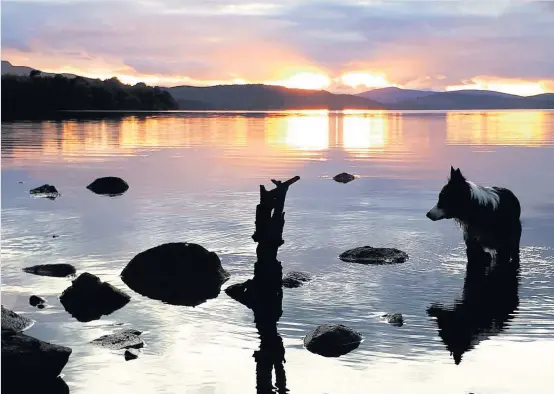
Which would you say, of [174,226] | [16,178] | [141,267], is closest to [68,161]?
[16,178]

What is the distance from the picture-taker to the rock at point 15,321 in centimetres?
1647

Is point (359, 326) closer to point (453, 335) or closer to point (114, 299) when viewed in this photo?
point (453, 335)

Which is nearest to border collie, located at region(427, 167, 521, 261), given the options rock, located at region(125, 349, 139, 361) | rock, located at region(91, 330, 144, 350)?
rock, located at region(91, 330, 144, 350)

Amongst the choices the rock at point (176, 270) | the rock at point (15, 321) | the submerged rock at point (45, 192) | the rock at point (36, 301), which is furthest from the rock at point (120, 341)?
the submerged rock at point (45, 192)

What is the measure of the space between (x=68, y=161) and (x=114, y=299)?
5106 centimetres

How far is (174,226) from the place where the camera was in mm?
31328

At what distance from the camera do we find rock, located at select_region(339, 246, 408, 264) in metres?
23.5

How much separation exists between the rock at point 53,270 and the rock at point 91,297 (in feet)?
8.96

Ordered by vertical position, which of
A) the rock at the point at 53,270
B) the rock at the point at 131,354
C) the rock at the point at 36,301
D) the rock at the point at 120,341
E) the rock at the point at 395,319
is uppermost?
the rock at the point at 53,270

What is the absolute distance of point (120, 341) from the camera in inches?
623

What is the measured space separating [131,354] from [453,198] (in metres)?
11.1

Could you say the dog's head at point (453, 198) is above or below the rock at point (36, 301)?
above

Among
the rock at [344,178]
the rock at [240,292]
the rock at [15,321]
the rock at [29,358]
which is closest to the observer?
the rock at [29,358]

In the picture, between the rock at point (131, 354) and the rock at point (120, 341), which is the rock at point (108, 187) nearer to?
the rock at point (120, 341)
